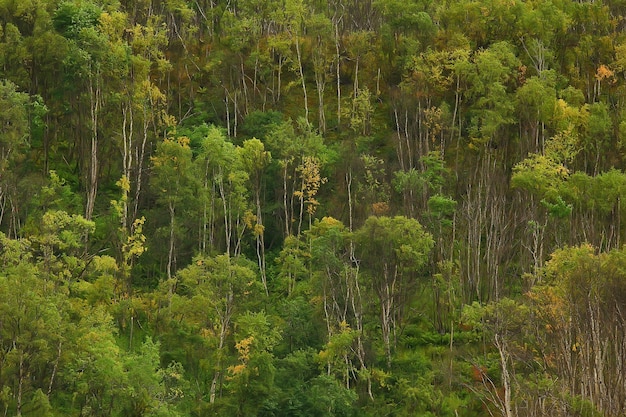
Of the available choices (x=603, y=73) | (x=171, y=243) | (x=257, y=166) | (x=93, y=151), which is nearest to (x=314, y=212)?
(x=257, y=166)

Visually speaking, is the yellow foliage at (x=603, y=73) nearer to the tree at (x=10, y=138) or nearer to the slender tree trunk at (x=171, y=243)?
the slender tree trunk at (x=171, y=243)

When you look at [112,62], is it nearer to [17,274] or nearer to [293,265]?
[293,265]

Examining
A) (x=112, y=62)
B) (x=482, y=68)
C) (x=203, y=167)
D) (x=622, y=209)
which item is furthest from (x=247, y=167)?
(x=622, y=209)

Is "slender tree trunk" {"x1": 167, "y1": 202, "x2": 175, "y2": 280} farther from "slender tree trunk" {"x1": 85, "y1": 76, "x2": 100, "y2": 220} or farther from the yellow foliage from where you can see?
the yellow foliage

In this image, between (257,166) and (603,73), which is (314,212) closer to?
(257,166)

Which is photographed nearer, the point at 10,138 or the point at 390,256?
the point at 390,256

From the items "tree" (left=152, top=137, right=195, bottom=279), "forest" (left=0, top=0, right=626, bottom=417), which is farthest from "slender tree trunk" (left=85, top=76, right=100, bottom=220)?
"tree" (left=152, top=137, right=195, bottom=279)

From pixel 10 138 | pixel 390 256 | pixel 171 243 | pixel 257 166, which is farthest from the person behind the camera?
pixel 257 166

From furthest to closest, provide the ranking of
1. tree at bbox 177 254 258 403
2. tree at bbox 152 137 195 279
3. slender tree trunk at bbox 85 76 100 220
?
1. slender tree trunk at bbox 85 76 100 220
2. tree at bbox 152 137 195 279
3. tree at bbox 177 254 258 403
